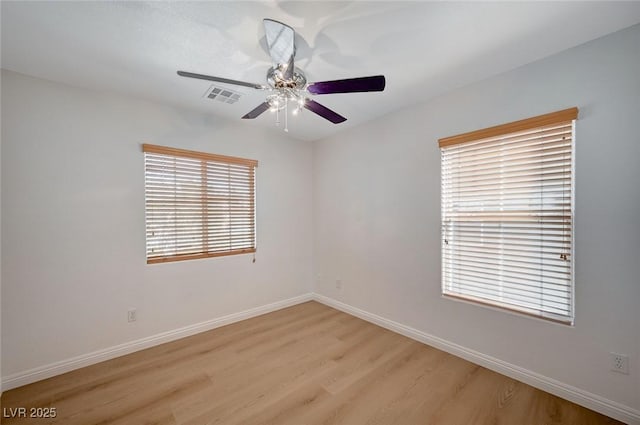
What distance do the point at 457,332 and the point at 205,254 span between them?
9.46 feet

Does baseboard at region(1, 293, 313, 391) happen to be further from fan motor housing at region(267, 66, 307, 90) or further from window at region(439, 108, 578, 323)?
fan motor housing at region(267, 66, 307, 90)

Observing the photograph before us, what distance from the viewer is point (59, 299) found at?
2.29 m

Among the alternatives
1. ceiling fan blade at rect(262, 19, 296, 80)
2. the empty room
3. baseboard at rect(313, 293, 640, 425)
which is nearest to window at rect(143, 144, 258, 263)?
the empty room

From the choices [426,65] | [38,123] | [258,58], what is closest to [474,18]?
[426,65]

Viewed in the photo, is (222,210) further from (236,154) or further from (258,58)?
(258,58)

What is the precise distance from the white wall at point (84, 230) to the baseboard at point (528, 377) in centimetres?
220

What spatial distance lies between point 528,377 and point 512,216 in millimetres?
1303

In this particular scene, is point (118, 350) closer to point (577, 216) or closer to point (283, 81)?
point (283, 81)

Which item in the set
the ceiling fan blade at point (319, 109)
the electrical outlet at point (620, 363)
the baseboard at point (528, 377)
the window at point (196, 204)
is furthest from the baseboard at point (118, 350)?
Answer: the electrical outlet at point (620, 363)

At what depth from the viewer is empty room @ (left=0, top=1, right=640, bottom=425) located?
1.71 m

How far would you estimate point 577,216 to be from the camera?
1892 millimetres

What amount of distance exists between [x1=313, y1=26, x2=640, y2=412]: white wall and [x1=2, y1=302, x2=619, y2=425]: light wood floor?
0.33 m

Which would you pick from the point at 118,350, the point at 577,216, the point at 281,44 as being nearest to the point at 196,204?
the point at 118,350

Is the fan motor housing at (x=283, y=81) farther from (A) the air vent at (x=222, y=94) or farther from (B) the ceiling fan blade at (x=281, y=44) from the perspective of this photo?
(A) the air vent at (x=222, y=94)
